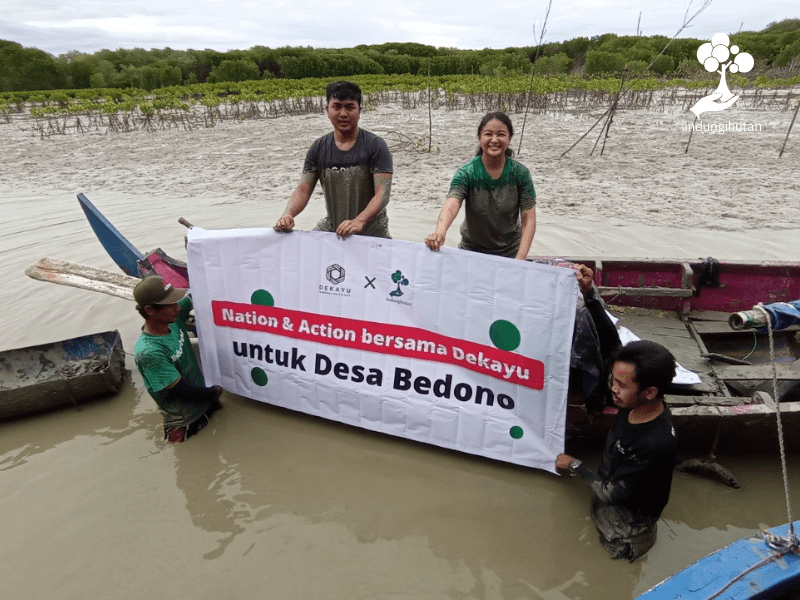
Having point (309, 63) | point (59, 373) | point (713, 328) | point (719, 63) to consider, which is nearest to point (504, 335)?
point (713, 328)

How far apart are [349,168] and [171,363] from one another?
178 cm

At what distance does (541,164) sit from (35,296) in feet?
32.3

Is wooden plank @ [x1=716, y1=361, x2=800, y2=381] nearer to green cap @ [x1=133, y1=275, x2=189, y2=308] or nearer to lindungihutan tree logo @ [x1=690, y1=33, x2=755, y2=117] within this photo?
green cap @ [x1=133, y1=275, x2=189, y2=308]

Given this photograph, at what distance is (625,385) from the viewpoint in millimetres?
2293

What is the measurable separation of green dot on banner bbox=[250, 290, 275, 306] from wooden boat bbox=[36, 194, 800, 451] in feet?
4.41

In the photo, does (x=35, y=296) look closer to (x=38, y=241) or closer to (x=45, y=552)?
(x=38, y=241)

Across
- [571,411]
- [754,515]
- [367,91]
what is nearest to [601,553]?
[571,411]

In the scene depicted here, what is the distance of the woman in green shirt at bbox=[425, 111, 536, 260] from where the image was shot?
123 inches

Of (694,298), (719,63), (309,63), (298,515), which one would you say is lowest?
(298,515)

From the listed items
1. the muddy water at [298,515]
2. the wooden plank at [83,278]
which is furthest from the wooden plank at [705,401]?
the wooden plank at [83,278]

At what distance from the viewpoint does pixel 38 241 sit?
7910 millimetres

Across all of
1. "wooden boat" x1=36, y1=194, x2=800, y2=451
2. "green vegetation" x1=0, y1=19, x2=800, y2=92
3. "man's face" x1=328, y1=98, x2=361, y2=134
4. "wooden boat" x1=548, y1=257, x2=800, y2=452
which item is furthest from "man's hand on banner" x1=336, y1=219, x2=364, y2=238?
"green vegetation" x1=0, y1=19, x2=800, y2=92

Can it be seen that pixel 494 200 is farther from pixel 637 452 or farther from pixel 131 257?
pixel 131 257

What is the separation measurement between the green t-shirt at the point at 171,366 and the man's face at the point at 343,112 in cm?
165
